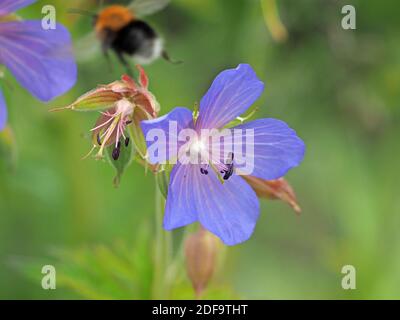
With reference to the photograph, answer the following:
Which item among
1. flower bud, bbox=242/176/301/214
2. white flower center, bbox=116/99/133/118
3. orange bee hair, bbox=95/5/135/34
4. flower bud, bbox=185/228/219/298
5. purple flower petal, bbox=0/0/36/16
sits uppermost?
orange bee hair, bbox=95/5/135/34

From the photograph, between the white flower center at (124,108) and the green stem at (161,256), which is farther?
the green stem at (161,256)

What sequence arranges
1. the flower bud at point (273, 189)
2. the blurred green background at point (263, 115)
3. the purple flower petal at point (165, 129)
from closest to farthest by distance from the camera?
the purple flower petal at point (165, 129) < the flower bud at point (273, 189) < the blurred green background at point (263, 115)

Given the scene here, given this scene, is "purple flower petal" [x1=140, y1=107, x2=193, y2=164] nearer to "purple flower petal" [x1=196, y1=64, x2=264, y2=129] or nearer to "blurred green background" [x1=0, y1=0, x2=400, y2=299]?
"purple flower petal" [x1=196, y1=64, x2=264, y2=129]

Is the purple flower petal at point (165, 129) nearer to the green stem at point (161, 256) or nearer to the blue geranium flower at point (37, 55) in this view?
the green stem at point (161, 256)

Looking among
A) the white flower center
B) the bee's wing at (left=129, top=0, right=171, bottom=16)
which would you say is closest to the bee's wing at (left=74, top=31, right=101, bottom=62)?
the bee's wing at (left=129, top=0, right=171, bottom=16)

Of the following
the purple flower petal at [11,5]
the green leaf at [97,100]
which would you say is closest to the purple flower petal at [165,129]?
the green leaf at [97,100]

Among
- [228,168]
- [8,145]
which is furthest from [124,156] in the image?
[8,145]

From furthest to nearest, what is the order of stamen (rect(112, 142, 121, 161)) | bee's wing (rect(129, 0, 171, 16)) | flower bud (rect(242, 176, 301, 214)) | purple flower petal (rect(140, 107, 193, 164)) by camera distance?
bee's wing (rect(129, 0, 171, 16)) < flower bud (rect(242, 176, 301, 214)) < stamen (rect(112, 142, 121, 161)) < purple flower petal (rect(140, 107, 193, 164))
